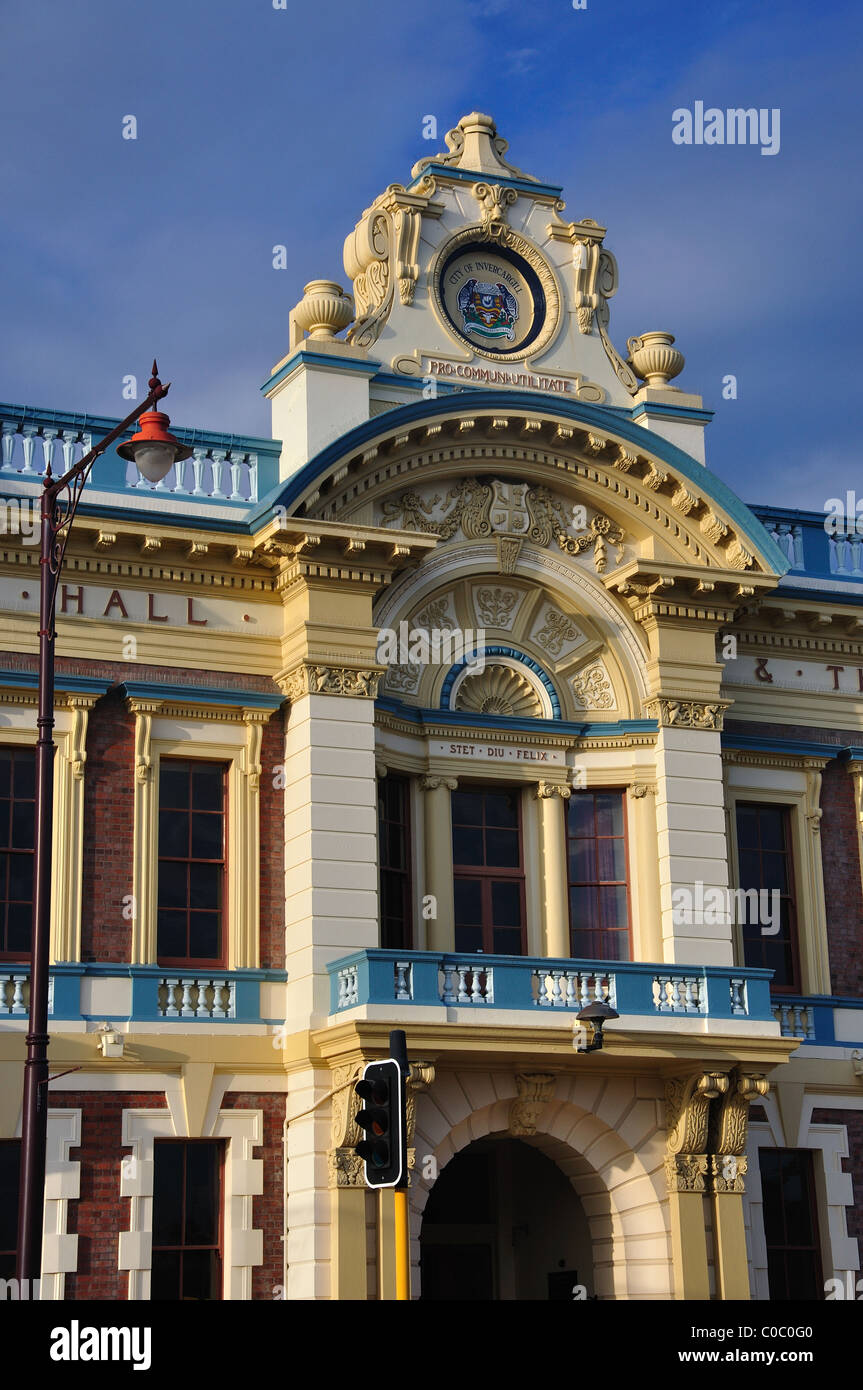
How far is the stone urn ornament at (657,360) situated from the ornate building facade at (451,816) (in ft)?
0.33

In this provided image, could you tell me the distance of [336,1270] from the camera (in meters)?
20.8

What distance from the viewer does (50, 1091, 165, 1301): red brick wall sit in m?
20.7

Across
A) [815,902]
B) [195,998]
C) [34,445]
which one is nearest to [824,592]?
[815,902]

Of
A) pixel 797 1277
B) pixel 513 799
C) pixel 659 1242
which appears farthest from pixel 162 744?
pixel 797 1277

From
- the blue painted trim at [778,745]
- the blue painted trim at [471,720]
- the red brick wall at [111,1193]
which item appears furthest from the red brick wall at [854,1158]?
the red brick wall at [111,1193]

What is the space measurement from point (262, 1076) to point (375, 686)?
4494 millimetres

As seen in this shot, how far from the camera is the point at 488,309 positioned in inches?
1005

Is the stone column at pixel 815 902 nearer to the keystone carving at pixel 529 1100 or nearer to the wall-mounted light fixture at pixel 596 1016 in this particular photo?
the keystone carving at pixel 529 1100

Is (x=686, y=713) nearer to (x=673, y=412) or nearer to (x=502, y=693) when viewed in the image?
(x=502, y=693)

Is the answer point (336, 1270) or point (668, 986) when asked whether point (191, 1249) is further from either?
point (668, 986)

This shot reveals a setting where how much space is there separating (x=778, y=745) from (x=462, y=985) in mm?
6503

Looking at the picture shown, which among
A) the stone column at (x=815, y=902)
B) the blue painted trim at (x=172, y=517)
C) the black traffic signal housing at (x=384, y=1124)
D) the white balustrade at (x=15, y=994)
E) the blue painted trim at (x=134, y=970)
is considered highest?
the blue painted trim at (x=172, y=517)

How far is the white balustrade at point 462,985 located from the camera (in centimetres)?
Result: 2153

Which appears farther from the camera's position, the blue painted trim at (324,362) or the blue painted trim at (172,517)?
the blue painted trim at (324,362)
